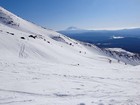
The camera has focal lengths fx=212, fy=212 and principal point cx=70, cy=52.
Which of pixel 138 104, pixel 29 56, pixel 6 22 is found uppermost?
pixel 6 22

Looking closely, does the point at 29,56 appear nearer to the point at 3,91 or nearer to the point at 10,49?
the point at 10,49

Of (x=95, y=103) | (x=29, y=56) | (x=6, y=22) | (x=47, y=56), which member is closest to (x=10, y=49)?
(x=29, y=56)

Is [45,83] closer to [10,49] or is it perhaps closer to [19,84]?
[19,84]

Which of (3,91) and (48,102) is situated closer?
(48,102)

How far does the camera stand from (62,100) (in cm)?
1212

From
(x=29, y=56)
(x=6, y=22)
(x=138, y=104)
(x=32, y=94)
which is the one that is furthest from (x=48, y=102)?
(x=6, y=22)

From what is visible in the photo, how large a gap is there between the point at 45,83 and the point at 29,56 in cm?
2320

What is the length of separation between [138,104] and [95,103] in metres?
2.54

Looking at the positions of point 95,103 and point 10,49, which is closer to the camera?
point 95,103

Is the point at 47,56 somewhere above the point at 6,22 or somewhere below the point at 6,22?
below

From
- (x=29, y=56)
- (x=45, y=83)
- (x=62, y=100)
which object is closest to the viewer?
(x=62, y=100)

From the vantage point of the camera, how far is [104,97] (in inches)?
529

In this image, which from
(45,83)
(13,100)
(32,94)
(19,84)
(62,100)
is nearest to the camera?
(13,100)

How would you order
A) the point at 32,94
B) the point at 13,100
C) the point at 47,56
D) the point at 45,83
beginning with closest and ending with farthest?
1. the point at 13,100
2. the point at 32,94
3. the point at 45,83
4. the point at 47,56
